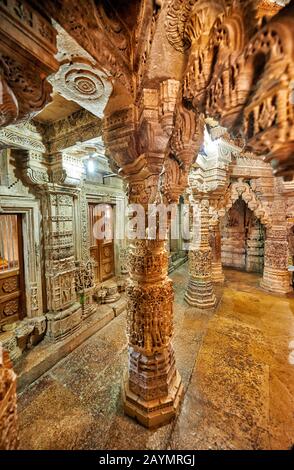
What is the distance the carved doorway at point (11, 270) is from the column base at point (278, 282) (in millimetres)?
7437

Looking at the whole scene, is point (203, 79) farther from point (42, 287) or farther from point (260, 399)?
point (42, 287)

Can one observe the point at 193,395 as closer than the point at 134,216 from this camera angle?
No

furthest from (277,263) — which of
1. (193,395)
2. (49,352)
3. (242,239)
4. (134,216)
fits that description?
(49,352)

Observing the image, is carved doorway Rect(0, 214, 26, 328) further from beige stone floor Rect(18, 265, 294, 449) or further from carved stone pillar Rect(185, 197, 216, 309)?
carved stone pillar Rect(185, 197, 216, 309)

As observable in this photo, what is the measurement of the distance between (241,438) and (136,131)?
362cm

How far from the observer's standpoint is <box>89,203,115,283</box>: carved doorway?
218 inches

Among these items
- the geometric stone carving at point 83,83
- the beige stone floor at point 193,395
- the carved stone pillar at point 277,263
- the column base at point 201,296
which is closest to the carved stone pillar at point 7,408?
the beige stone floor at point 193,395

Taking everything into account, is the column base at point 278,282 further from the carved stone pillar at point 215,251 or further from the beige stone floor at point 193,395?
the beige stone floor at point 193,395

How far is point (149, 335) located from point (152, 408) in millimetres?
853

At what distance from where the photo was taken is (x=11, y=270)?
3.62m

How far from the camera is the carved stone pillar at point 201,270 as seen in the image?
5582 millimetres

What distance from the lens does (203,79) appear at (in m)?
1.19

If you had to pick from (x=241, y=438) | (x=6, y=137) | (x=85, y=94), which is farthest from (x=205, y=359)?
(x=6, y=137)

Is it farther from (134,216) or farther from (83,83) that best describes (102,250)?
(83,83)
